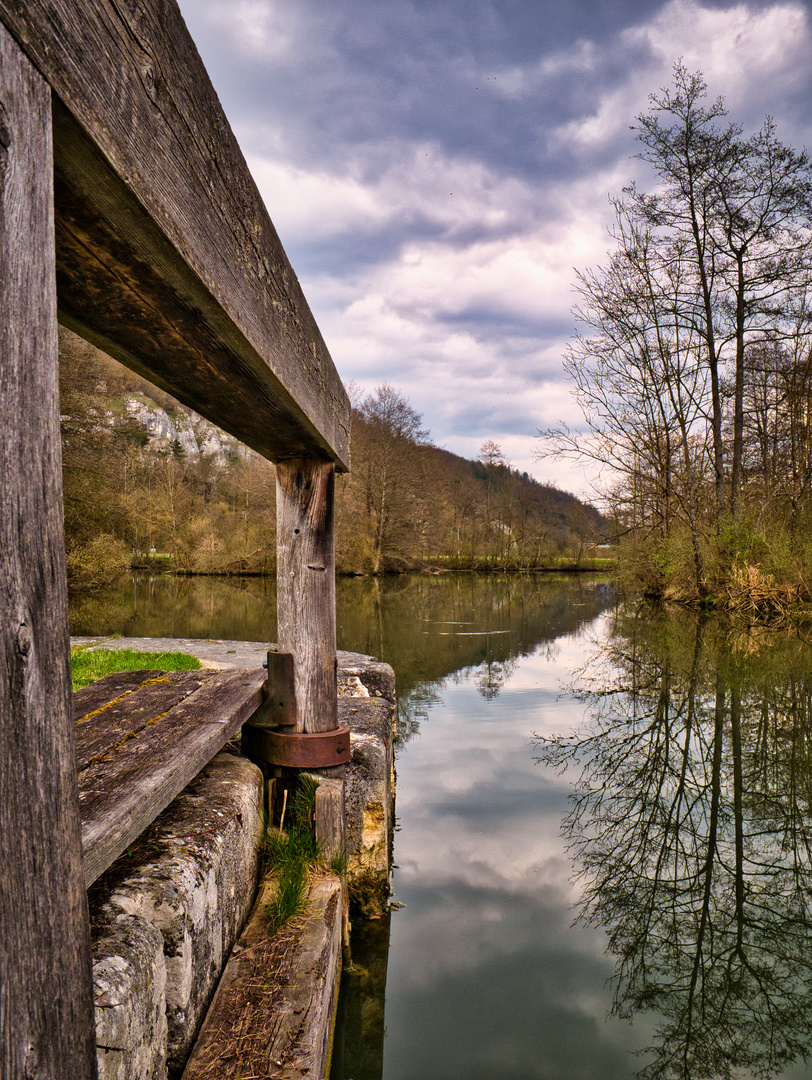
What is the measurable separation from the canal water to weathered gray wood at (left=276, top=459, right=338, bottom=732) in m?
1.35

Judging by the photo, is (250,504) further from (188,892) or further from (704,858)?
(188,892)

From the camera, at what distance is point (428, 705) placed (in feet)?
26.8

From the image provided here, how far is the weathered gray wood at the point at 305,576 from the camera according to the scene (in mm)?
2922

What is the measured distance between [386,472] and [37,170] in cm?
3658

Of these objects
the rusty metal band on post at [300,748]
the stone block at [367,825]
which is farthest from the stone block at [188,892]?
the stone block at [367,825]

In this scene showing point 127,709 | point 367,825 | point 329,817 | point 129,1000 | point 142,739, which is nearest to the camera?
point 129,1000

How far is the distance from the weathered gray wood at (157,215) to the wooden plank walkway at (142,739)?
3.61 ft

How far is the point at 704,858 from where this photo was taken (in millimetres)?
4262

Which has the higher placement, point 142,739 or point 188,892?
point 142,739

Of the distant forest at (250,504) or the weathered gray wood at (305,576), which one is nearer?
the weathered gray wood at (305,576)

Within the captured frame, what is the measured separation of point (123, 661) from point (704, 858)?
519cm

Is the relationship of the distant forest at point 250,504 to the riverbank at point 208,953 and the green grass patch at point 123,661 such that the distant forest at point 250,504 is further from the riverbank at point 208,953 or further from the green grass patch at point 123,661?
the riverbank at point 208,953

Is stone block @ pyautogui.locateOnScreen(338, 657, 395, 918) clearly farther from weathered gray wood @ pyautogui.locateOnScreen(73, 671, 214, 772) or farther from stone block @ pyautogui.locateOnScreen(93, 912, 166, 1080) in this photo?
stone block @ pyautogui.locateOnScreen(93, 912, 166, 1080)

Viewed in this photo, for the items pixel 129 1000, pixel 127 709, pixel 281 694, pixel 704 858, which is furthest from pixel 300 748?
pixel 704 858
